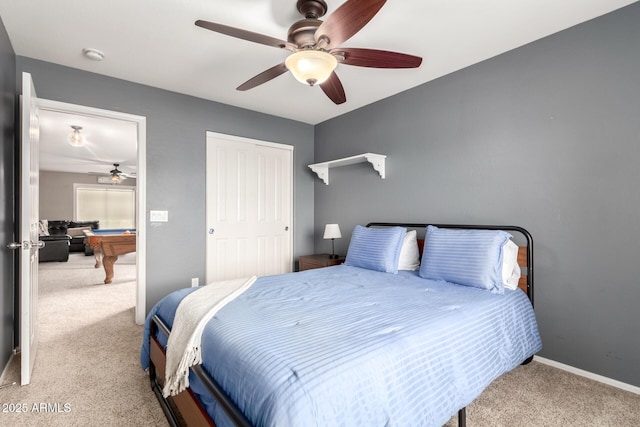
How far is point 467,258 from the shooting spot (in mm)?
2354

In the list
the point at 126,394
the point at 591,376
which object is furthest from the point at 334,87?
the point at 591,376

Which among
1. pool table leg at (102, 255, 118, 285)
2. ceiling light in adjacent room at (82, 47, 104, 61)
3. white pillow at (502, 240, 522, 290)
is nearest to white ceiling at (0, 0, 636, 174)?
ceiling light in adjacent room at (82, 47, 104, 61)

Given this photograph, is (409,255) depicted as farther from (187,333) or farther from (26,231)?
(26,231)

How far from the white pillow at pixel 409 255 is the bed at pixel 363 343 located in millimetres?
359

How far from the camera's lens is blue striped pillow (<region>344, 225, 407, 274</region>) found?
2.86 metres

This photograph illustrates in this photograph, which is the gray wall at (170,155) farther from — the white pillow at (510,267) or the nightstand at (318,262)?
the white pillow at (510,267)

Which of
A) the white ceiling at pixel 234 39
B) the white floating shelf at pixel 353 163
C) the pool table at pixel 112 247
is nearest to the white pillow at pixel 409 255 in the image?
the white floating shelf at pixel 353 163

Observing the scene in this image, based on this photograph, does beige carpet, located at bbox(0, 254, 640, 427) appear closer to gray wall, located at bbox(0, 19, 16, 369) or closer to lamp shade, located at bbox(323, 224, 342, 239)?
gray wall, located at bbox(0, 19, 16, 369)

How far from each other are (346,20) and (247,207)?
9.45 ft

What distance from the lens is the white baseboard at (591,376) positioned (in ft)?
6.74

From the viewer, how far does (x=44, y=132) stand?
528cm

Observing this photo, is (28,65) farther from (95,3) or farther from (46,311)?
(46,311)

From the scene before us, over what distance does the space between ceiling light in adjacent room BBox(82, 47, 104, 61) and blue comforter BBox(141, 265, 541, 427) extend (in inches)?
85.2

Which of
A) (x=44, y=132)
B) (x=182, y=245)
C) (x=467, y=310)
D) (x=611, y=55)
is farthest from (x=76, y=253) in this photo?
(x=611, y=55)
